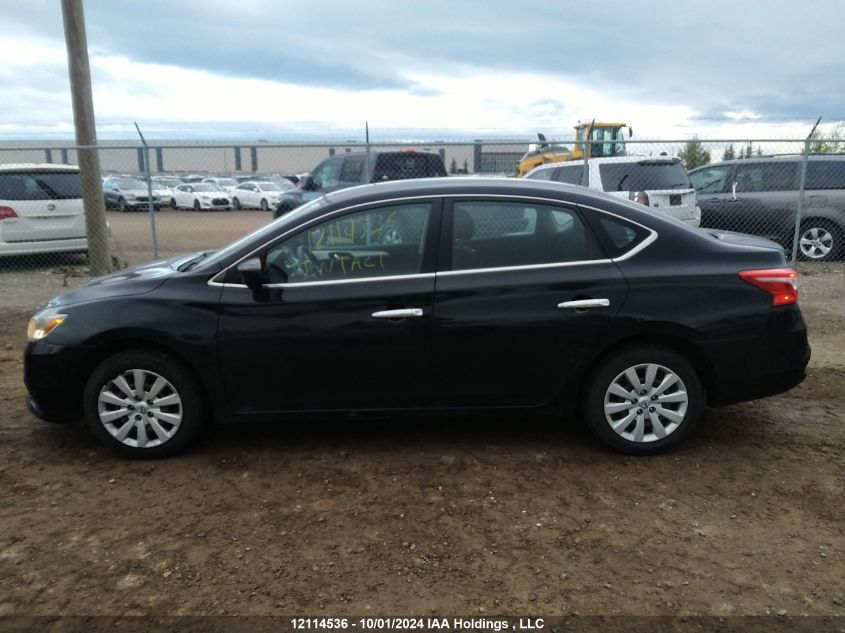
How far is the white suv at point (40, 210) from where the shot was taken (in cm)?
1036

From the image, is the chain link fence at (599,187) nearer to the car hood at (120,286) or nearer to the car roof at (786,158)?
the car roof at (786,158)

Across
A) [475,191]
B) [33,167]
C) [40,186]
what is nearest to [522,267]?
[475,191]

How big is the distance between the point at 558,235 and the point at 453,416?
1248mm

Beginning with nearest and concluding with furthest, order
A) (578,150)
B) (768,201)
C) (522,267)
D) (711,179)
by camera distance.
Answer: (522,267), (768,201), (711,179), (578,150)

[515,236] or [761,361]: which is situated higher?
[515,236]

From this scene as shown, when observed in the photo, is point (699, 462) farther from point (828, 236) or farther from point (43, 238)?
point (43, 238)

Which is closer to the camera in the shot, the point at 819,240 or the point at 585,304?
the point at 585,304

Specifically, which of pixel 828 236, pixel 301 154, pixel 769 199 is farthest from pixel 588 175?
pixel 301 154

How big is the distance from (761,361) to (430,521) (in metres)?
2.20

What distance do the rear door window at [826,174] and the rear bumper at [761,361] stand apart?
7.99 m

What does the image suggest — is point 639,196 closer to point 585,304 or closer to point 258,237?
point 585,304

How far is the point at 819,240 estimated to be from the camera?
1101 centimetres

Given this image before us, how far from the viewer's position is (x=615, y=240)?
4.13 metres

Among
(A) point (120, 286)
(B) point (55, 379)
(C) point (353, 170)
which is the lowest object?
(B) point (55, 379)
